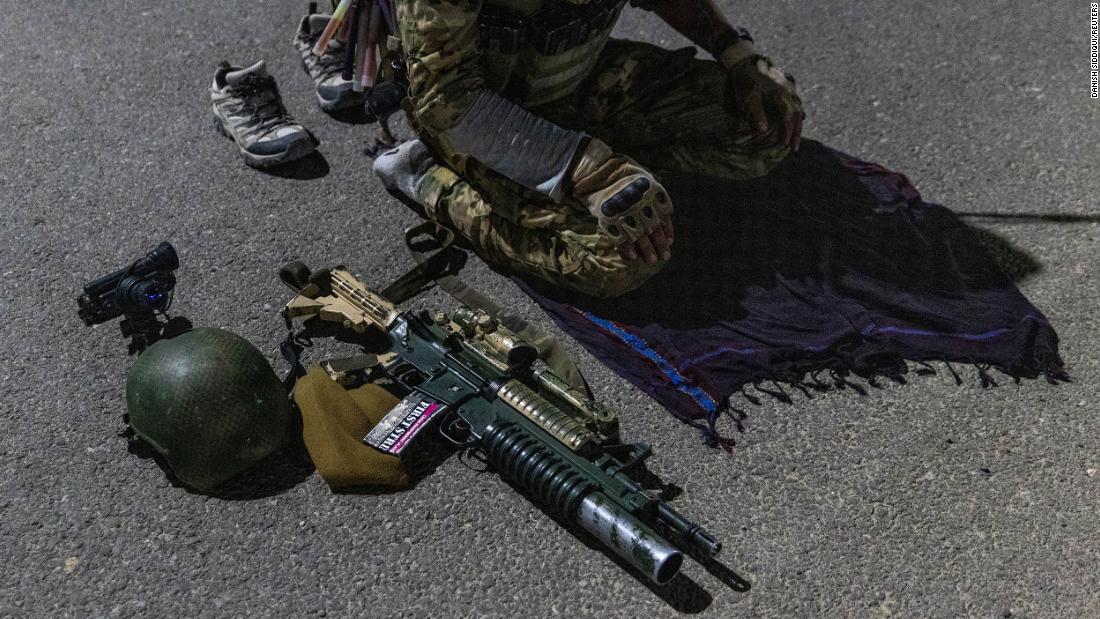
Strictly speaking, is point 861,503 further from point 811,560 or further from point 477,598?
point 477,598

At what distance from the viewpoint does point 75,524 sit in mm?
3002

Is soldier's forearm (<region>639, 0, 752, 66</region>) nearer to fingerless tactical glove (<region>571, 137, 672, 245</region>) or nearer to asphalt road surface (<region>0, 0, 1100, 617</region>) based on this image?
asphalt road surface (<region>0, 0, 1100, 617</region>)

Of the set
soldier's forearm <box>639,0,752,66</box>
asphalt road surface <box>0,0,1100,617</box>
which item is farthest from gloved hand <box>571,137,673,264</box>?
soldier's forearm <box>639,0,752,66</box>

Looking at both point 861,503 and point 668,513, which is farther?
point 861,503

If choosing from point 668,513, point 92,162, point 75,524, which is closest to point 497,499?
point 668,513

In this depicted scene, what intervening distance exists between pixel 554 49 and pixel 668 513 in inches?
64.1

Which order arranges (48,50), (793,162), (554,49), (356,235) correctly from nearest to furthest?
(554,49) < (356,235) < (793,162) < (48,50)

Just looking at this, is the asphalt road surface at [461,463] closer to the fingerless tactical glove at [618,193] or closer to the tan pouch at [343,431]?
the tan pouch at [343,431]

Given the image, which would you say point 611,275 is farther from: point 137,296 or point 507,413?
point 137,296

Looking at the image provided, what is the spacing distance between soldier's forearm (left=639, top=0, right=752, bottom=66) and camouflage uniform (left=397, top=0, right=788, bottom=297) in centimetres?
7

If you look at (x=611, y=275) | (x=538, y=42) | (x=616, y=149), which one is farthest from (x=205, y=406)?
(x=616, y=149)

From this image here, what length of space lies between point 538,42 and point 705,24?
84 centimetres

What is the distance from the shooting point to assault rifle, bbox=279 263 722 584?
272cm

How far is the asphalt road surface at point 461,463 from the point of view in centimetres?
282
